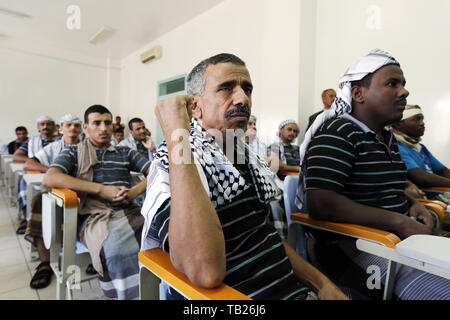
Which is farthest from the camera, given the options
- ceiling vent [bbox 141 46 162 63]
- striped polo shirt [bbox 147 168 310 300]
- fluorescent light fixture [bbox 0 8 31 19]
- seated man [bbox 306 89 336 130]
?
ceiling vent [bbox 141 46 162 63]

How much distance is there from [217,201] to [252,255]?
0.67 ft

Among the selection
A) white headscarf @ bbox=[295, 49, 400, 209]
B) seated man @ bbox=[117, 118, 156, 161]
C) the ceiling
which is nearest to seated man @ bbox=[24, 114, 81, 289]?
seated man @ bbox=[117, 118, 156, 161]

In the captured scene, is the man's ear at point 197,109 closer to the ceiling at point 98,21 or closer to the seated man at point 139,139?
the seated man at point 139,139

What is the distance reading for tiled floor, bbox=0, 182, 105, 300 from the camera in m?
1.75

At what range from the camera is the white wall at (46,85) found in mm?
6242

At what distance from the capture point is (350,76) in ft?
4.19

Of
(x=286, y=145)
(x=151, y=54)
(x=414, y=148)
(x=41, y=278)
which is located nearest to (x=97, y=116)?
(x=41, y=278)

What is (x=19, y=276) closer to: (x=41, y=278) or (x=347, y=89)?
(x=41, y=278)

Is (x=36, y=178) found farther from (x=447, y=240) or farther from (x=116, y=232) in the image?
(x=447, y=240)

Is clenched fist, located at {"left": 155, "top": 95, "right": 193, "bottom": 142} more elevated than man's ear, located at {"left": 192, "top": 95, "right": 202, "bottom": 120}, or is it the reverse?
man's ear, located at {"left": 192, "top": 95, "right": 202, "bottom": 120}

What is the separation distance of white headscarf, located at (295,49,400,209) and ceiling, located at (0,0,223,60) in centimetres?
405

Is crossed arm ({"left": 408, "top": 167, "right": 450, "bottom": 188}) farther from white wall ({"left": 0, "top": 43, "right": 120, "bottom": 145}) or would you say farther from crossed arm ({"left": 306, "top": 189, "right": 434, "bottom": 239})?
white wall ({"left": 0, "top": 43, "right": 120, "bottom": 145})

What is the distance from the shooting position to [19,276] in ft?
6.50
